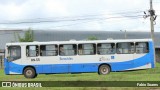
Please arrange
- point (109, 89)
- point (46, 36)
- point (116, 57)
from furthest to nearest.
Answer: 1. point (46, 36)
2. point (116, 57)
3. point (109, 89)

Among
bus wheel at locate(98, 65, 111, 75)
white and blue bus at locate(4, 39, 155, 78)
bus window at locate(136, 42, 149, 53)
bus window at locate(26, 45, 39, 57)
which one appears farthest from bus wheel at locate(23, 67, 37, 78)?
bus window at locate(136, 42, 149, 53)

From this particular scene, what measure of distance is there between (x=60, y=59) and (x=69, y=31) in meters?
67.5

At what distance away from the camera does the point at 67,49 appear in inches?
1192

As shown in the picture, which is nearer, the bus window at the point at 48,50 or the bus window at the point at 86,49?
the bus window at the point at 86,49

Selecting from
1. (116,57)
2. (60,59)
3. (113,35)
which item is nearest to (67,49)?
(60,59)

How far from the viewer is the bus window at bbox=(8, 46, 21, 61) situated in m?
30.4

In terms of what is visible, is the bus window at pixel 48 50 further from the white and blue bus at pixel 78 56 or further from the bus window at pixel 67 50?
the bus window at pixel 67 50

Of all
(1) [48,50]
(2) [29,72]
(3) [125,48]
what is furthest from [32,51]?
(3) [125,48]

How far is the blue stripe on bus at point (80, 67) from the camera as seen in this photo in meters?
30.0

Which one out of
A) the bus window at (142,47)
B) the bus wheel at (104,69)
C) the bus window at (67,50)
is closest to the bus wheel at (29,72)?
the bus window at (67,50)

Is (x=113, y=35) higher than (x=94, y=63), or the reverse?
(x=113, y=35)

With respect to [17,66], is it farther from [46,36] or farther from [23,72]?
[46,36]

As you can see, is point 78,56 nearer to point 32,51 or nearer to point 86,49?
point 86,49

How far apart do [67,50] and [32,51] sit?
248cm
